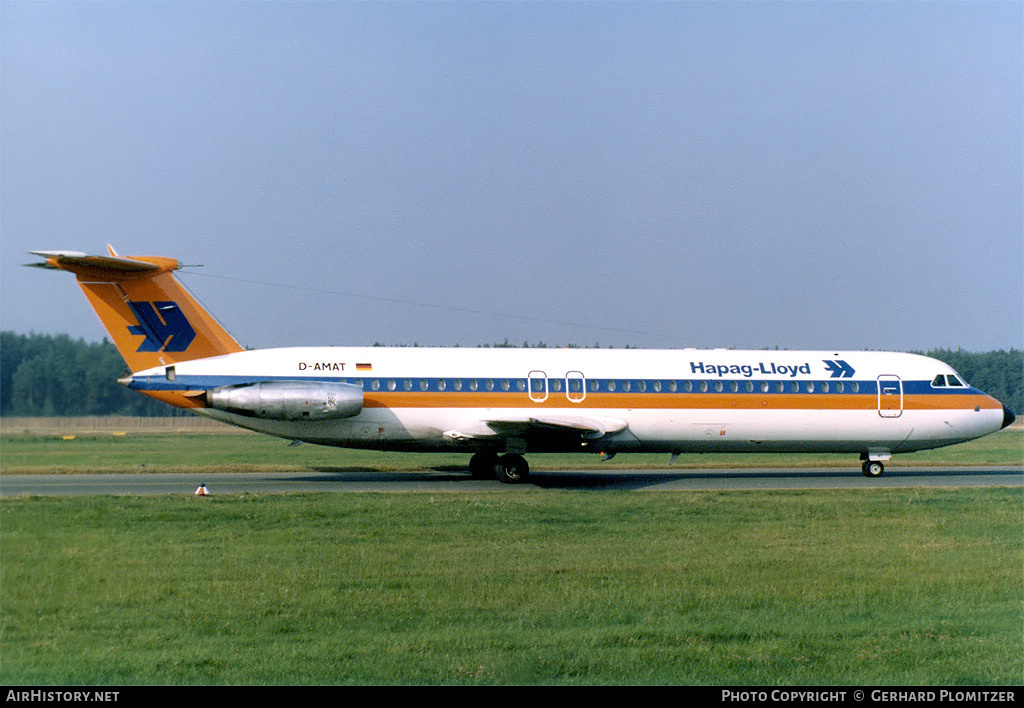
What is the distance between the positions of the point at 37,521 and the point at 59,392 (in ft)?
13.9

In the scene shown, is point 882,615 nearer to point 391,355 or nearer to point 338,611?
point 338,611

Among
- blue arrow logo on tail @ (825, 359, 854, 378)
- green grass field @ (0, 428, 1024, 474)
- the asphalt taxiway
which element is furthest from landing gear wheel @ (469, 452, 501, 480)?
blue arrow logo on tail @ (825, 359, 854, 378)

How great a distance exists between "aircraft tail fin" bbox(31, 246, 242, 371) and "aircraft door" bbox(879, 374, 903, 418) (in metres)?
18.1

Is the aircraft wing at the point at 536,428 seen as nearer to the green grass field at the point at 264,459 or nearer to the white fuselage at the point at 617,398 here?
the white fuselage at the point at 617,398

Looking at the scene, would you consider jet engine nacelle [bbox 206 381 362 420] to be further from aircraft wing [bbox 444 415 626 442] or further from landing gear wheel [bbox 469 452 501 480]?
landing gear wheel [bbox 469 452 501 480]

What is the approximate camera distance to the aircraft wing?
22422mm

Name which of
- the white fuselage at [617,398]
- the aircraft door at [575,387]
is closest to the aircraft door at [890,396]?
the white fuselage at [617,398]

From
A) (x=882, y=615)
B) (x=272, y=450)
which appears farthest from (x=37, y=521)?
(x=272, y=450)

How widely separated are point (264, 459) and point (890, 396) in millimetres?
19600

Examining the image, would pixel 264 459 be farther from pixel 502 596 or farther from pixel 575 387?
pixel 502 596

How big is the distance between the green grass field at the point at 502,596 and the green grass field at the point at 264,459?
8.83 m

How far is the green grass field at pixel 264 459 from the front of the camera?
2545 centimetres

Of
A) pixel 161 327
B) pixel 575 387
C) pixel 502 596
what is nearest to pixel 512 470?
pixel 575 387

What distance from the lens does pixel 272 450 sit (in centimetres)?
3506
